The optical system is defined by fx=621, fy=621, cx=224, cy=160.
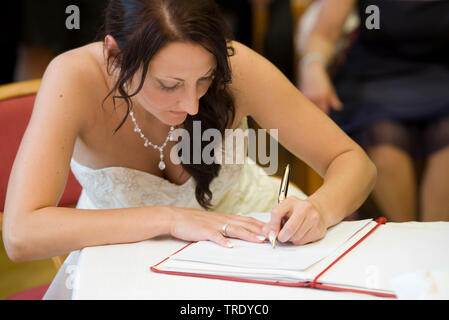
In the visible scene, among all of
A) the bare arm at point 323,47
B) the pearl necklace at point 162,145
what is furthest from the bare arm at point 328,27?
the pearl necklace at point 162,145

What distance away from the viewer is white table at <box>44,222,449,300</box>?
0.97 metres

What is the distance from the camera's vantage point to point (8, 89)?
175 centimetres

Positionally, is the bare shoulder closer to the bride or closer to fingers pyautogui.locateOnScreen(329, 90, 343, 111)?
the bride

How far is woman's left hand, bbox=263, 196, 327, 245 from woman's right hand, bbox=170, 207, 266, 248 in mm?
32

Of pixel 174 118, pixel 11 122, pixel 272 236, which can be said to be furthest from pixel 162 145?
pixel 272 236

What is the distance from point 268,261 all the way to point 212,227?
195 mm

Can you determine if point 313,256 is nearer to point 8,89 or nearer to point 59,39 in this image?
point 8,89

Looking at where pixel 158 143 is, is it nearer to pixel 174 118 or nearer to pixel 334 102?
pixel 174 118

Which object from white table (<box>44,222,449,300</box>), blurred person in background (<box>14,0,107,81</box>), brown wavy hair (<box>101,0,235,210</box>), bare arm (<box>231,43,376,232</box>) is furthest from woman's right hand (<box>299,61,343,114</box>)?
blurred person in background (<box>14,0,107,81</box>)

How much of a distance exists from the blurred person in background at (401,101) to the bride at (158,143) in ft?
1.53

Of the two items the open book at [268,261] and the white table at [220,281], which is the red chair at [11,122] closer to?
the white table at [220,281]

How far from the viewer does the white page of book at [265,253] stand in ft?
3.50

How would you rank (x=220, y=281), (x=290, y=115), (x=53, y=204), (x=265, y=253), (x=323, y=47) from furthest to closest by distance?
1. (x=323, y=47)
2. (x=290, y=115)
3. (x=53, y=204)
4. (x=265, y=253)
5. (x=220, y=281)

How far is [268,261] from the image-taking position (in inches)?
42.6
